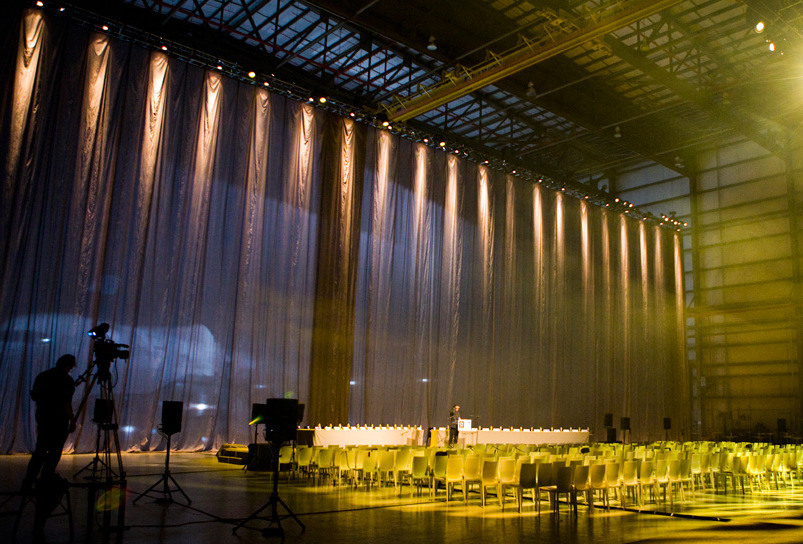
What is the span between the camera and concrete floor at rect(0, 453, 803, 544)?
6.46 metres

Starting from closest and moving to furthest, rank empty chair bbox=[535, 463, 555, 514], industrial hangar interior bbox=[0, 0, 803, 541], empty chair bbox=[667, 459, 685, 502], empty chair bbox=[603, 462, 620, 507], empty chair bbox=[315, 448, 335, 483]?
empty chair bbox=[535, 463, 555, 514] < empty chair bbox=[603, 462, 620, 507] < empty chair bbox=[667, 459, 685, 502] < empty chair bbox=[315, 448, 335, 483] < industrial hangar interior bbox=[0, 0, 803, 541]

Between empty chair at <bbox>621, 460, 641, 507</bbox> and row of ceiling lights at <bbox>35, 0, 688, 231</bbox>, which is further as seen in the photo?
row of ceiling lights at <bbox>35, 0, 688, 231</bbox>

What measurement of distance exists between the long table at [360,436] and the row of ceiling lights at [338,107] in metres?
8.61

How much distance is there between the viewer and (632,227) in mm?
28062

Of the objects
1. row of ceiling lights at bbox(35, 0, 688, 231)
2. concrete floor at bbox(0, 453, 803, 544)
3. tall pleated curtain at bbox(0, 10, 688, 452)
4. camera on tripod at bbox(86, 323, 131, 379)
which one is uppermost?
row of ceiling lights at bbox(35, 0, 688, 231)

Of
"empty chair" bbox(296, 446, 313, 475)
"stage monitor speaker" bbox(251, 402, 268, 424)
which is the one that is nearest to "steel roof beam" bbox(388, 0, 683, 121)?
"empty chair" bbox(296, 446, 313, 475)

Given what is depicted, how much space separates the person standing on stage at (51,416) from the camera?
6984 mm

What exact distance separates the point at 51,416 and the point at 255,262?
34.0 ft

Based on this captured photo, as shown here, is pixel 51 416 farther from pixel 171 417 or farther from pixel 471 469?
pixel 471 469

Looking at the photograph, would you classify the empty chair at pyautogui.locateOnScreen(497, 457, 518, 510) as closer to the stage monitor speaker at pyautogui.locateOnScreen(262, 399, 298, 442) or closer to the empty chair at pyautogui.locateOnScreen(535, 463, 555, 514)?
the empty chair at pyautogui.locateOnScreen(535, 463, 555, 514)

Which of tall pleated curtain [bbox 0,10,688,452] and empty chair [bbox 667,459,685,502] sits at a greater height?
tall pleated curtain [bbox 0,10,688,452]

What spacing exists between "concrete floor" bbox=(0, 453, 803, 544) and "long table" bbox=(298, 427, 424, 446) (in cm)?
365

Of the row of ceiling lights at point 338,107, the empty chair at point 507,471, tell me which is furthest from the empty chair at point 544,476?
the row of ceiling lights at point 338,107

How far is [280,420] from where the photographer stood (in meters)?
6.94
